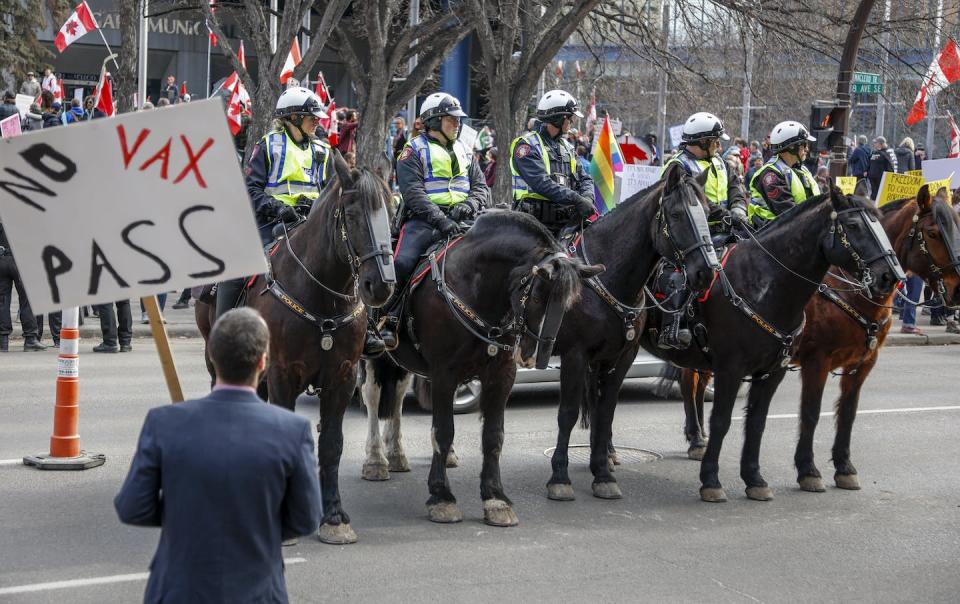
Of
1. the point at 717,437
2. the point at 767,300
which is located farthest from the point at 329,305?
the point at 767,300

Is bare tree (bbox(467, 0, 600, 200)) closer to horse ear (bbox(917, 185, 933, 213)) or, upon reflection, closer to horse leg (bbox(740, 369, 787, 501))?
horse ear (bbox(917, 185, 933, 213))

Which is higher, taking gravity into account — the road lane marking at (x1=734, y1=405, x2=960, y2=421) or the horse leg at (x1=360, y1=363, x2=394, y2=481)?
the horse leg at (x1=360, y1=363, x2=394, y2=481)

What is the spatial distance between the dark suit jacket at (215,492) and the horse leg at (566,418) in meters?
4.86

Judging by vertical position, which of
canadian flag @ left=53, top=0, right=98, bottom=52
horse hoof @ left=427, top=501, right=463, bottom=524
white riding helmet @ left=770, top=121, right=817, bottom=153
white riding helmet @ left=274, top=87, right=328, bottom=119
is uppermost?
canadian flag @ left=53, top=0, right=98, bottom=52

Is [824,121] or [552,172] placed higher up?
[824,121]

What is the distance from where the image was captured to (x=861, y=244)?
8.54 m

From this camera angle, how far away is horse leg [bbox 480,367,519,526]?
7801 millimetres

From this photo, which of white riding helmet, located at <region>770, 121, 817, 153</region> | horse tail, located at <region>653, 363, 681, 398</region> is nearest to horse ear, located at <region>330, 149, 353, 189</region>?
white riding helmet, located at <region>770, 121, 817, 153</region>

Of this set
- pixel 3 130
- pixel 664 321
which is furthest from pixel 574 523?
pixel 3 130

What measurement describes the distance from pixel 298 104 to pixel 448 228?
1355 mm

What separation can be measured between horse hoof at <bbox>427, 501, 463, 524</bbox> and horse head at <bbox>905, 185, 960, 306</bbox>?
438cm

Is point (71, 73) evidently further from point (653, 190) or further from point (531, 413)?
point (653, 190)

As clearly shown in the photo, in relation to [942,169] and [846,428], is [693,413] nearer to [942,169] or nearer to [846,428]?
[846,428]

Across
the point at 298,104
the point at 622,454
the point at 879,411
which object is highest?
the point at 298,104
